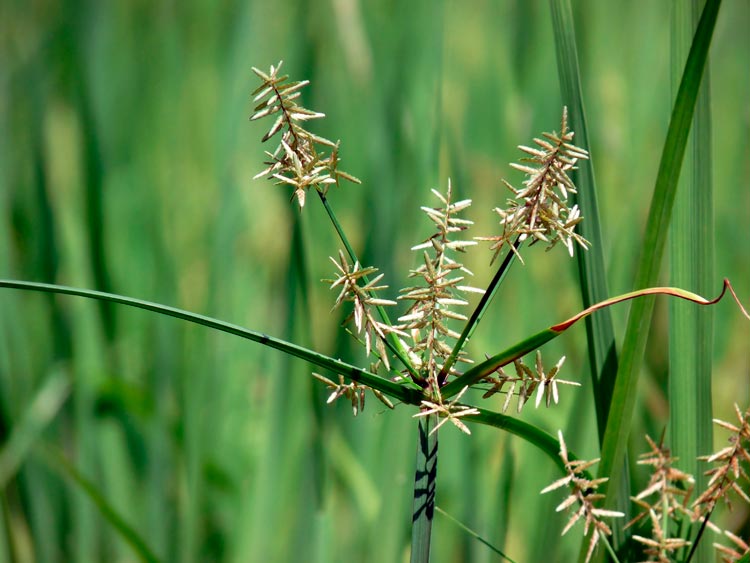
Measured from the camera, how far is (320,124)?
18.8 inches

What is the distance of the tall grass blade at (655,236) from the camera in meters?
0.22

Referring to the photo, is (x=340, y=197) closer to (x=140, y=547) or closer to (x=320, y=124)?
(x=320, y=124)

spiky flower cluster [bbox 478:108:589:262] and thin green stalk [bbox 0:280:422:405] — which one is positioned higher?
spiky flower cluster [bbox 478:108:589:262]

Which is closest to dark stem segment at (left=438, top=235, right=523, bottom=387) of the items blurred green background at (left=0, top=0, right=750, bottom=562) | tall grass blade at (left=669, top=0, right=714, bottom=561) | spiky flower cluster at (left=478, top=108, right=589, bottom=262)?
spiky flower cluster at (left=478, top=108, right=589, bottom=262)

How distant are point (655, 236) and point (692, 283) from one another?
0.07 m

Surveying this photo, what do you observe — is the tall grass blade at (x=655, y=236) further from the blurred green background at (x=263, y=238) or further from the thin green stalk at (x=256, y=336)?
the blurred green background at (x=263, y=238)

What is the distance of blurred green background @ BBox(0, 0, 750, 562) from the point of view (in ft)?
1.48

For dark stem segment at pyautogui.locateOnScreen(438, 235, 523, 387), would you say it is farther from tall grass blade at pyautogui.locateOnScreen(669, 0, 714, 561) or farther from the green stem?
tall grass blade at pyautogui.locateOnScreen(669, 0, 714, 561)

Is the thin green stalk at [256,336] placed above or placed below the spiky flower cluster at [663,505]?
above

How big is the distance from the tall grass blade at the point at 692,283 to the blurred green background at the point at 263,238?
0.47 ft

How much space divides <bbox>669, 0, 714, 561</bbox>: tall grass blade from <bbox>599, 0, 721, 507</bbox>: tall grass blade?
6 cm

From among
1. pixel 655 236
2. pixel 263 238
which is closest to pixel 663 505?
pixel 655 236

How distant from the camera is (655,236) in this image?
0.23 m

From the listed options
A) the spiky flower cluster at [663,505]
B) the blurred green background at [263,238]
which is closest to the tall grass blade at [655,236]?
the spiky flower cluster at [663,505]
